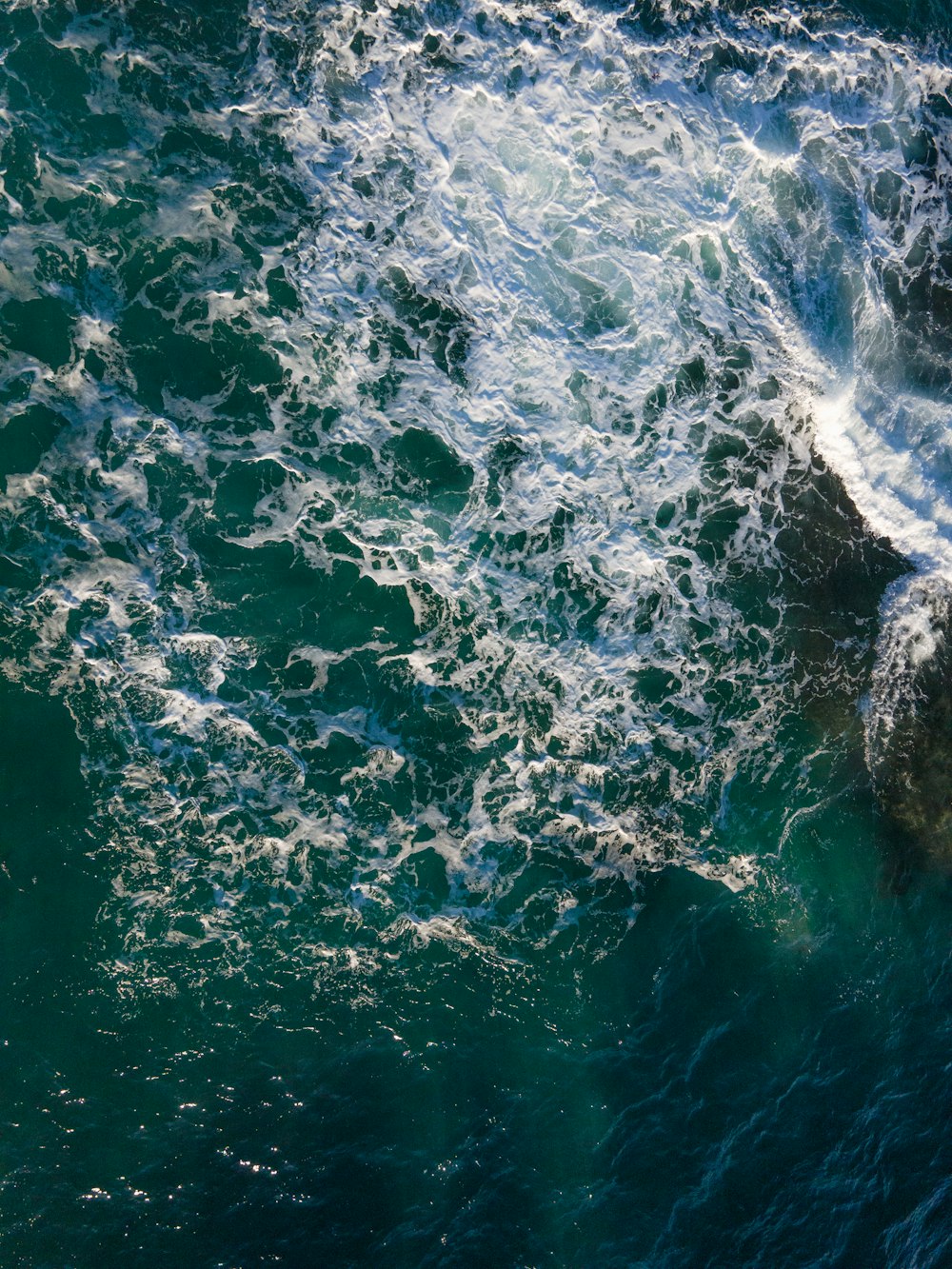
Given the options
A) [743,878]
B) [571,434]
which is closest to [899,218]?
[571,434]

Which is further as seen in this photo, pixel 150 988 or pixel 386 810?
pixel 386 810

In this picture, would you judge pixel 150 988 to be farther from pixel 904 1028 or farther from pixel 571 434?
pixel 904 1028

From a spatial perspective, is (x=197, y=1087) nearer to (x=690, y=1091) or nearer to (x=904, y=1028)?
(x=690, y=1091)

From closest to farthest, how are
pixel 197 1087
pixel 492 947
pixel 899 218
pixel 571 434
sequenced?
pixel 197 1087 < pixel 492 947 < pixel 571 434 < pixel 899 218

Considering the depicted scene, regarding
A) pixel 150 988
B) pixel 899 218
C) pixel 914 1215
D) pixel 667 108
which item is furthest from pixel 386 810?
pixel 899 218

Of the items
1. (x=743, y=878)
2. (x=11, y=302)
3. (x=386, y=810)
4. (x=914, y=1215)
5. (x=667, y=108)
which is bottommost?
(x=914, y=1215)

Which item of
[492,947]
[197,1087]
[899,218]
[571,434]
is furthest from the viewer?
[899,218]

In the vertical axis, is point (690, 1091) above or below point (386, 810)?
below
